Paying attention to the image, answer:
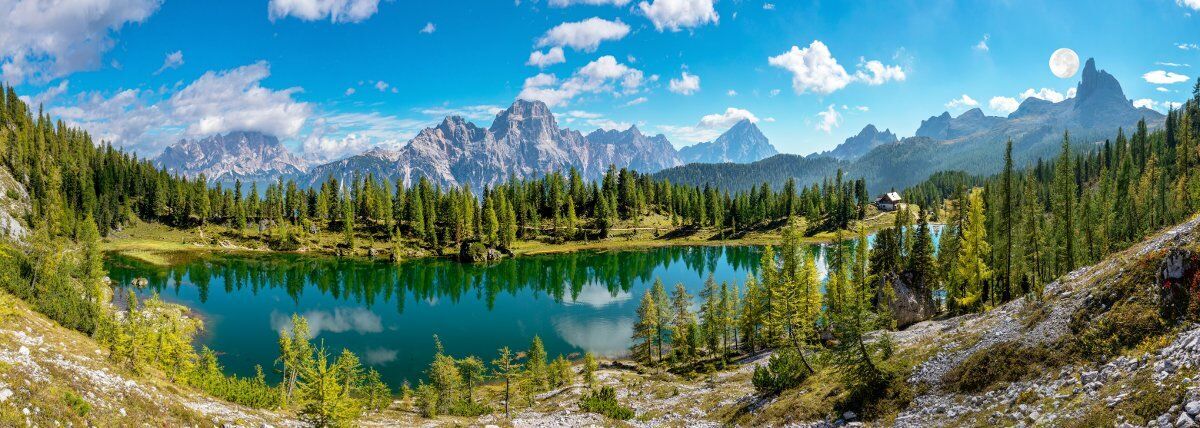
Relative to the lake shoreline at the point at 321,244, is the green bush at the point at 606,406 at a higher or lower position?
lower

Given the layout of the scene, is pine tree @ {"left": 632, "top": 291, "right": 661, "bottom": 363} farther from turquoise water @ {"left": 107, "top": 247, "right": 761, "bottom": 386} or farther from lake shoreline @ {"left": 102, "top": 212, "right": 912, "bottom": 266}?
lake shoreline @ {"left": 102, "top": 212, "right": 912, "bottom": 266}

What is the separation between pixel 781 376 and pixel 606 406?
13.5 m

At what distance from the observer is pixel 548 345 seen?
7806 centimetres

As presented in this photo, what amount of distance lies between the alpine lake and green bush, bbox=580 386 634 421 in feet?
93.0

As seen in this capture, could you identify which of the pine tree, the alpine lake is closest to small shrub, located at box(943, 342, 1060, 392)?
the alpine lake

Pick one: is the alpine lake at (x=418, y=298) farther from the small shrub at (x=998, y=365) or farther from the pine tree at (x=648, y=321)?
the small shrub at (x=998, y=365)

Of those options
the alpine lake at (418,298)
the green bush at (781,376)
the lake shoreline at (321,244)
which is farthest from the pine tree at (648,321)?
the lake shoreline at (321,244)

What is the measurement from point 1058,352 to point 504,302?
9154 cm

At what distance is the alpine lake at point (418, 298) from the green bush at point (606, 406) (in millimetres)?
28354

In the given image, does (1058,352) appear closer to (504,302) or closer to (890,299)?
(890,299)

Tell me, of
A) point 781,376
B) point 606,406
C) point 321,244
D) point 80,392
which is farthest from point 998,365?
point 321,244

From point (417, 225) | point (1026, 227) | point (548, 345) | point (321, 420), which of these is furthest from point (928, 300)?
point (417, 225)

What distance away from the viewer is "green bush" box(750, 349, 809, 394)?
38.6 metres

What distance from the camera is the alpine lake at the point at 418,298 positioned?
76.1 metres
